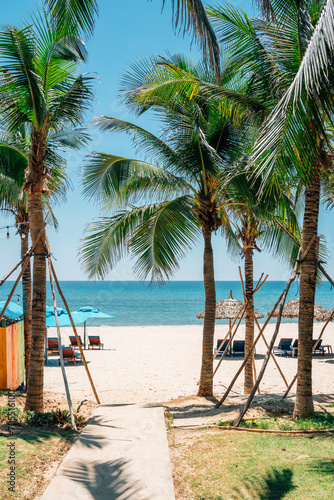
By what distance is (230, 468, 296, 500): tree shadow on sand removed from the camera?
386 cm

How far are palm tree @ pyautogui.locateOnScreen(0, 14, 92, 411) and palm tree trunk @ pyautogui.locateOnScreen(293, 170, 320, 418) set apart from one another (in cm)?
403

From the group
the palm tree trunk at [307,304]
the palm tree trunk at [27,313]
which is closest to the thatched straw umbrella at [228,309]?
the palm tree trunk at [27,313]

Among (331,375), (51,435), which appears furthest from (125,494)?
(331,375)

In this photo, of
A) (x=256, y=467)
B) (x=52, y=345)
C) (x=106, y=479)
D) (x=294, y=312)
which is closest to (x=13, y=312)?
(x=52, y=345)

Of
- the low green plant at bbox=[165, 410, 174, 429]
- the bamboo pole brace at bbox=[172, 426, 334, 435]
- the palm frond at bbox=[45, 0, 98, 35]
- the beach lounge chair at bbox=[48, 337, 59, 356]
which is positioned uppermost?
the palm frond at bbox=[45, 0, 98, 35]

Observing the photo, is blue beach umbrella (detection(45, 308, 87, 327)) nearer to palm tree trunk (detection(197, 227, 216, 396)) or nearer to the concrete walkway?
palm tree trunk (detection(197, 227, 216, 396))

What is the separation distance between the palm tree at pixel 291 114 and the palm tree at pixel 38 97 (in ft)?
8.59

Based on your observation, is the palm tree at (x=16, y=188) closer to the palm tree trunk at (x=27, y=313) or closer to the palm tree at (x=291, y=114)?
the palm tree trunk at (x=27, y=313)

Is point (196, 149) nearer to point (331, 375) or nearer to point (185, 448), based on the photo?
point (185, 448)

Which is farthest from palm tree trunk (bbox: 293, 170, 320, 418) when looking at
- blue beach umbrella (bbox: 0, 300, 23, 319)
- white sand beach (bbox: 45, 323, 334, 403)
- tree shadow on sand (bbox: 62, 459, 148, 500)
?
blue beach umbrella (bbox: 0, 300, 23, 319)

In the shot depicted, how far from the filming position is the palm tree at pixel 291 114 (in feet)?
14.8

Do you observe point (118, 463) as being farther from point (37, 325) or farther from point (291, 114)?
point (291, 114)

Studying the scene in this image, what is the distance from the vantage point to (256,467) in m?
4.53

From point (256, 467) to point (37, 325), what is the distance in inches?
157
